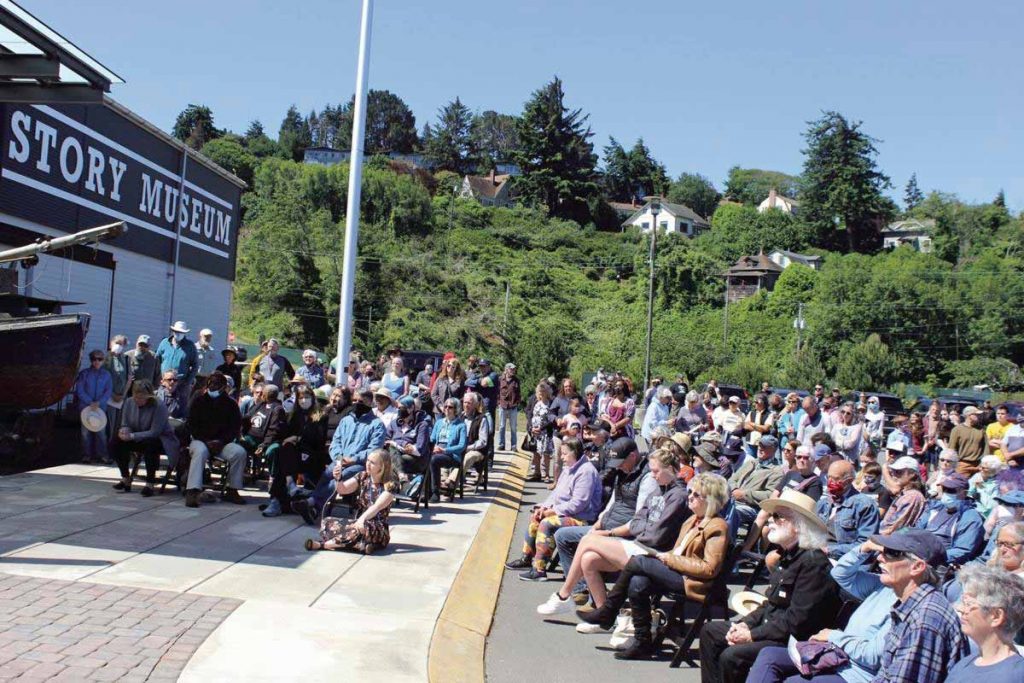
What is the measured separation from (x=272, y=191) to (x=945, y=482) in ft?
254

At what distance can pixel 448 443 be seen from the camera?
1241 centimetres

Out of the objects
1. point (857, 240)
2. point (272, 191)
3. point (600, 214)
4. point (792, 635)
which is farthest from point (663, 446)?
point (857, 240)

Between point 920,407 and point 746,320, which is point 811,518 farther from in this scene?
point 746,320

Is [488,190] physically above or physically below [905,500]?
above

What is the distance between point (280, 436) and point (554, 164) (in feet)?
275

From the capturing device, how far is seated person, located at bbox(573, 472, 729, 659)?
661cm

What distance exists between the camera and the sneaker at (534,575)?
9.06 meters

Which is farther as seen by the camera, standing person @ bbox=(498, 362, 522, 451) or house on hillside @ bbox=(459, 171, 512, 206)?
house on hillside @ bbox=(459, 171, 512, 206)

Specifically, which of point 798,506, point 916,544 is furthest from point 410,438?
point 916,544

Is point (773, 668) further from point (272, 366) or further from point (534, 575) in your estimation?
point (272, 366)

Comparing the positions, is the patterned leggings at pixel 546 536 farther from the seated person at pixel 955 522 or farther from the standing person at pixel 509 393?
the standing person at pixel 509 393

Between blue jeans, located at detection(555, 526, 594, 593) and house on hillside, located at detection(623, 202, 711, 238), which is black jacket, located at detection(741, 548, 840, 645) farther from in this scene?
house on hillside, located at detection(623, 202, 711, 238)

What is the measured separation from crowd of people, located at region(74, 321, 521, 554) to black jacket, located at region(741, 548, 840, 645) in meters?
4.45

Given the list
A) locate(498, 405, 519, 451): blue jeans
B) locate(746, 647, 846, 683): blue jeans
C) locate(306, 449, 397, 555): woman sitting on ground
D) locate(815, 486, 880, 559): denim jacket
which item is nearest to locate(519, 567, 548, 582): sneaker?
locate(306, 449, 397, 555): woman sitting on ground
